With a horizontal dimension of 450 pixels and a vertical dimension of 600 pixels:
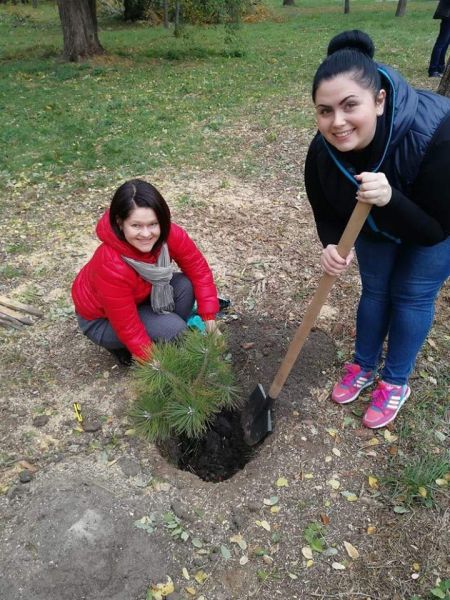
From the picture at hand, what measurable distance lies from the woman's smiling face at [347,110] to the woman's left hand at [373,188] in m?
0.13

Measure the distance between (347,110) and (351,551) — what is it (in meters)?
1.70

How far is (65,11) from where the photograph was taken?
9.62 meters

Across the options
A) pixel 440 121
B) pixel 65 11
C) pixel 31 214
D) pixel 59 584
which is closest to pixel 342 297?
pixel 440 121

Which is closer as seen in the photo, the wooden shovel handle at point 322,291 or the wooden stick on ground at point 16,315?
the wooden shovel handle at point 322,291

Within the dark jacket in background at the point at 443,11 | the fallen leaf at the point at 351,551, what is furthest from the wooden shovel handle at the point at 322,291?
the dark jacket in background at the point at 443,11

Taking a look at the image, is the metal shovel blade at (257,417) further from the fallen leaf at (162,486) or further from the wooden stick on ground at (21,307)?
the wooden stick on ground at (21,307)

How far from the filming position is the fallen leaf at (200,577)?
1986 mm

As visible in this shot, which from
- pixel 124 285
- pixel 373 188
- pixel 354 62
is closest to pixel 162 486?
pixel 124 285

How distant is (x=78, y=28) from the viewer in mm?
10031

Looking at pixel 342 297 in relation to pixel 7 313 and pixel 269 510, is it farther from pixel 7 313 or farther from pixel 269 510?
pixel 7 313

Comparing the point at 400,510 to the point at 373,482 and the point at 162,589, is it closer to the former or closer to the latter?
the point at 373,482

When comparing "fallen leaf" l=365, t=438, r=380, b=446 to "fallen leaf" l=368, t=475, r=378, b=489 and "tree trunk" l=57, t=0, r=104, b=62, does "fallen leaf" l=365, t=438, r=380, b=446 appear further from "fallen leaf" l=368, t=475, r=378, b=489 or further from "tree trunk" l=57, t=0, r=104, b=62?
"tree trunk" l=57, t=0, r=104, b=62

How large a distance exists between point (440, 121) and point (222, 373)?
54.3 inches

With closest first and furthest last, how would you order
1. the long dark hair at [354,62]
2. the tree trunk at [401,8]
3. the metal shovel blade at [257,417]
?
the long dark hair at [354,62] < the metal shovel blade at [257,417] < the tree trunk at [401,8]
